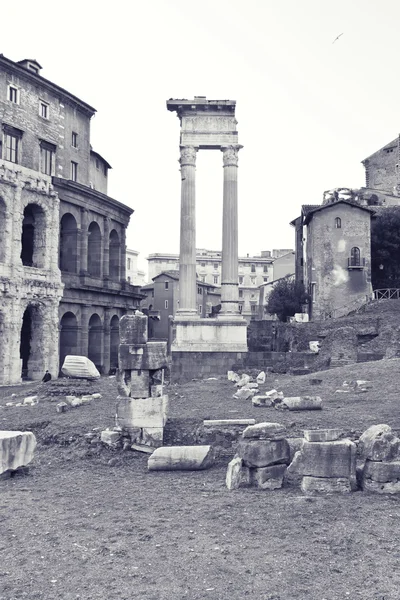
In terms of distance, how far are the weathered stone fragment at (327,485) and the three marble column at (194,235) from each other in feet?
44.6

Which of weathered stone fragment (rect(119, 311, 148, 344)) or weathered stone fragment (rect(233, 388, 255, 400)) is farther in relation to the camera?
weathered stone fragment (rect(233, 388, 255, 400))

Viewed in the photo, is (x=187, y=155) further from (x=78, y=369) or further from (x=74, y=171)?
(x=74, y=171)

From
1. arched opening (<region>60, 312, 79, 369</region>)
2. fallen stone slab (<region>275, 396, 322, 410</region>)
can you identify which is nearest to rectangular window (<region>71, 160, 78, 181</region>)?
arched opening (<region>60, 312, 79, 369</region>)

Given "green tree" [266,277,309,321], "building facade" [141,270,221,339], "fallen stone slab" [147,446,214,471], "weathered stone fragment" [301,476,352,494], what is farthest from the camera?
"building facade" [141,270,221,339]

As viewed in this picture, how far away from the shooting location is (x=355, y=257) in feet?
118

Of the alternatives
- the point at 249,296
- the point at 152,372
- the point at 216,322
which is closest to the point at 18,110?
the point at 216,322

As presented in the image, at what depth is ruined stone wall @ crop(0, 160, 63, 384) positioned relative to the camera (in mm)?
25906

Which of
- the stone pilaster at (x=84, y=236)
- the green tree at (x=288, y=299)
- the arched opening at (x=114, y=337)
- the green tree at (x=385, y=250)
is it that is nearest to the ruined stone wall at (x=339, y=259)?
the green tree at (x=288, y=299)

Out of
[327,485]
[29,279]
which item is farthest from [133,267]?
[327,485]

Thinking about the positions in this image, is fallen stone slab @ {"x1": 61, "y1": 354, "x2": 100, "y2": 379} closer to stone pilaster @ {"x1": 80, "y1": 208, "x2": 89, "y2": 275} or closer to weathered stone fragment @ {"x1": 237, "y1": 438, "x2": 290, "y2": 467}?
weathered stone fragment @ {"x1": 237, "y1": 438, "x2": 290, "y2": 467}

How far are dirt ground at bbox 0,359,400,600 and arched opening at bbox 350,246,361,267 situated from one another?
26.7 m

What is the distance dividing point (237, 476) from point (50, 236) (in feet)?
74.9

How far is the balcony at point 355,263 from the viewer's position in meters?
35.8

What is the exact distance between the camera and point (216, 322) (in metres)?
20.9
